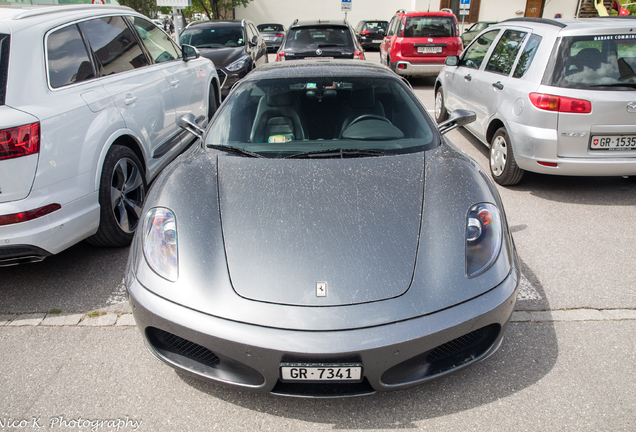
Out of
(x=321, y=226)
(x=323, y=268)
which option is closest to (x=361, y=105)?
(x=321, y=226)

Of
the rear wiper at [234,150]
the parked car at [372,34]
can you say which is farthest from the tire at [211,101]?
the parked car at [372,34]

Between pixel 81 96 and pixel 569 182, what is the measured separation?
478 centimetres

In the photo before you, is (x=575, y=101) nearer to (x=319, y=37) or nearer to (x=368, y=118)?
(x=368, y=118)

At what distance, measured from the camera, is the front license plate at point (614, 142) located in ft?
13.3

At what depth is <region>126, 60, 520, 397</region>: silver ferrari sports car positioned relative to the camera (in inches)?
69.4

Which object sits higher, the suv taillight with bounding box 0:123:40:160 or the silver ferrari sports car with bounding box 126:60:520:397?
the suv taillight with bounding box 0:123:40:160

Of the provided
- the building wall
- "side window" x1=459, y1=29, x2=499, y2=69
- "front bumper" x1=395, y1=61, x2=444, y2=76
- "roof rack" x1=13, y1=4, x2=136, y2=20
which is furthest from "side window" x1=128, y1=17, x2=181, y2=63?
the building wall

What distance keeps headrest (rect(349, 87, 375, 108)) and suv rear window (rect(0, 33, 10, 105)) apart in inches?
85.3

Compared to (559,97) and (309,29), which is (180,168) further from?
(309,29)

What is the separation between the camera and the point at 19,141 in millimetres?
2537

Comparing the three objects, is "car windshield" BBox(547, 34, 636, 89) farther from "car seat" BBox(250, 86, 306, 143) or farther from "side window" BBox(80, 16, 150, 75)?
"side window" BBox(80, 16, 150, 75)

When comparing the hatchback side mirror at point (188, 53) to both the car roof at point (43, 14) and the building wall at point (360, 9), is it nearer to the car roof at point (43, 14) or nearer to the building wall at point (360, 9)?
the car roof at point (43, 14)

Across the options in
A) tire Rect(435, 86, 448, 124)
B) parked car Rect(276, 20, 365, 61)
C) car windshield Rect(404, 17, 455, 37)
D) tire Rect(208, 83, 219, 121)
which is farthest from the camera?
car windshield Rect(404, 17, 455, 37)

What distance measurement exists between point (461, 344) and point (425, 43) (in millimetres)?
9986
